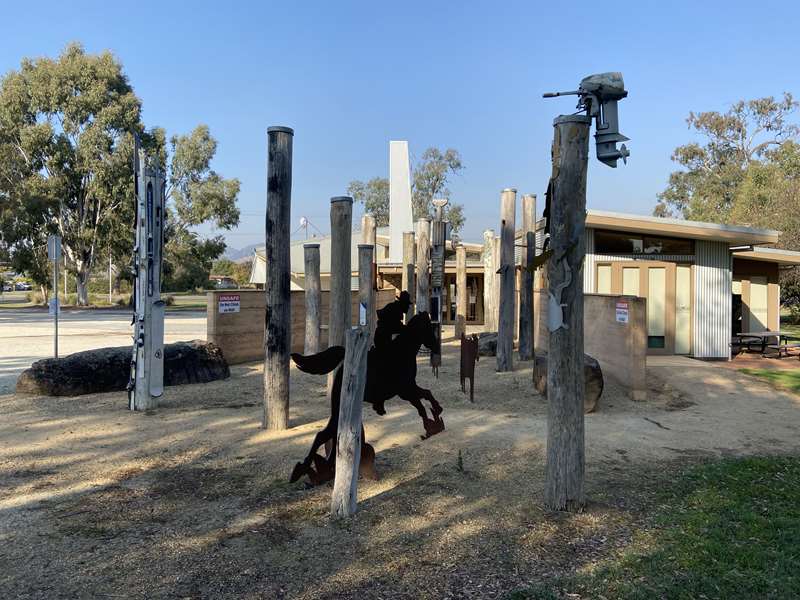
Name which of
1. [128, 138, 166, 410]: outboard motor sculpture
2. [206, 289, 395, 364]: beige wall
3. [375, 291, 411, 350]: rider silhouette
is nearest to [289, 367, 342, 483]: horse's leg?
[375, 291, 411, 350]: rider silhouette

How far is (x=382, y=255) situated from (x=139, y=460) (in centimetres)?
A: 2332

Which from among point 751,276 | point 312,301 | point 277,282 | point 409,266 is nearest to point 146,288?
point 277,282

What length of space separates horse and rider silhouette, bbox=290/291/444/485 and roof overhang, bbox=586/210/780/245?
9.64 meters

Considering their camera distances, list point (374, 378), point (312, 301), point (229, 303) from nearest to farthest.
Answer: point (374, 378)
point (312, 301)
point (229, 303)

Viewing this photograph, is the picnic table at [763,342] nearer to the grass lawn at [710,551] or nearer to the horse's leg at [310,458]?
the grass lawn at [710,551]

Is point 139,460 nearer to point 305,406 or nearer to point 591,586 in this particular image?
point 305,406

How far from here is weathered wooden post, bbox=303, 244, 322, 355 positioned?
9.02 metres

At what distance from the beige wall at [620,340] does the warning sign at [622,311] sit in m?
0.06

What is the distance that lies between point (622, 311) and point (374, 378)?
5708mm

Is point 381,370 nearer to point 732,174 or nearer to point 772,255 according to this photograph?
point 772,255

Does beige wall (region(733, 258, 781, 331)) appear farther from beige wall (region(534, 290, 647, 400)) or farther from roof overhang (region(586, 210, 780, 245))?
beige wall (region(534, 290, 647, 400))

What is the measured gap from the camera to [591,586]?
3348 mm

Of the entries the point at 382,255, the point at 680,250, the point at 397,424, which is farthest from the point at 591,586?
the point at 382,255

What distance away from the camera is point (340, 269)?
7840 millimetres
